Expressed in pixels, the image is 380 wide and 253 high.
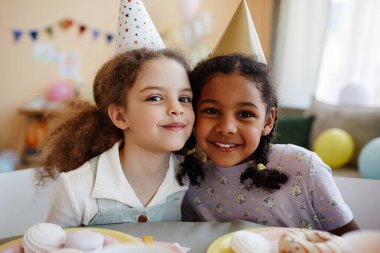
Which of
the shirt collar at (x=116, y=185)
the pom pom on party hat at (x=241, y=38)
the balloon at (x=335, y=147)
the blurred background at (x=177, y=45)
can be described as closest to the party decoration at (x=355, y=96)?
the blurred background at (x=177, y=45)

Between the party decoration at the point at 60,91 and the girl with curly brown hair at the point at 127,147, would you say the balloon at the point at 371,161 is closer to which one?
the girl with curly brown hair at the point at 127,147

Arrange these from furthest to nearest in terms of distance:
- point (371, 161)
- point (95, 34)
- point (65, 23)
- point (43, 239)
→ 1. point (95, 34)
2. point (65, 23)
3. point (371, 161)
4. point (43, 239)

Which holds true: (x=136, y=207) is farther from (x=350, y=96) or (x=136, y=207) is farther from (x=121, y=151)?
(x=350, y=96)

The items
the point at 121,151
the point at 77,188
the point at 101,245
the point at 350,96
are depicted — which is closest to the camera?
the point at 101,245

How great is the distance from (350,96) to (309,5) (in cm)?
104

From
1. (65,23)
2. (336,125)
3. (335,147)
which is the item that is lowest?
(335,147)

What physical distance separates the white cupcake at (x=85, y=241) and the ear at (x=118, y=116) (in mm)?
415

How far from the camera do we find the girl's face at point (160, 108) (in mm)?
947

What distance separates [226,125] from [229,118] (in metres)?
0.02

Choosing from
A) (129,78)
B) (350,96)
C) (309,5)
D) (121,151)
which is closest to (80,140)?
(121,151)

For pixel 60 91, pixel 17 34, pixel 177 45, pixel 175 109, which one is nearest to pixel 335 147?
pixel 177 45

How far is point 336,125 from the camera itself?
2.82m

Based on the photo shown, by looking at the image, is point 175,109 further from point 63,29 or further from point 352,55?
point 63,29

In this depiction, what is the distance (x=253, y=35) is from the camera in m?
1.15
